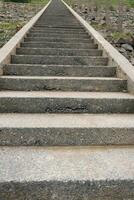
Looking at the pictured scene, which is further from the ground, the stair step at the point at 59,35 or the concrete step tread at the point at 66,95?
the stair step at the point at 59,35

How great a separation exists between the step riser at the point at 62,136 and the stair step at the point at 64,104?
0.55 meters

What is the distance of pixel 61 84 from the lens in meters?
4.58

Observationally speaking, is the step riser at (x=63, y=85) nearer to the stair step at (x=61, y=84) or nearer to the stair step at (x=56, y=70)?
the stair step at (x=61, y=84)

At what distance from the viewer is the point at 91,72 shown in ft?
17.0

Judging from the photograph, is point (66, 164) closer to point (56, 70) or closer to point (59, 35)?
point (56, 70)

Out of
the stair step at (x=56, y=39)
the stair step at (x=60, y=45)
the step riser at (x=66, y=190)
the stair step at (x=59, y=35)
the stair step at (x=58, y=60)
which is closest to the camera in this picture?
the step riser at (x=66, y=190)

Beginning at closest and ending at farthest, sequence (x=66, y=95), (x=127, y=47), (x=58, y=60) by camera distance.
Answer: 1. (x=66, y=95)
2. (x=58, y=60)
3. (x=127, y=47)

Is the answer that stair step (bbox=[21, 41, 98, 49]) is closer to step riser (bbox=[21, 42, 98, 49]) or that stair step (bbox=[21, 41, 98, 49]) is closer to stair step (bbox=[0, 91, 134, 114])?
step riser (bbox=[21, 42, 98, 49])

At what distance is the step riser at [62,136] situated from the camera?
3.46 meters

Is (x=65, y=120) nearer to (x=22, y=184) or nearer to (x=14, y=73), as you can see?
(x=22, y=184)

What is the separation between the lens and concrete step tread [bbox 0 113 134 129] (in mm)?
3531

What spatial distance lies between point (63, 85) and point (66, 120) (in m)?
0.95

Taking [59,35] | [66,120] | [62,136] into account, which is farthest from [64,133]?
[59,35]

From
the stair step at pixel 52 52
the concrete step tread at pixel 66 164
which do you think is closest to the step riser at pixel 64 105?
the concrete step tread at pixel 66 164
